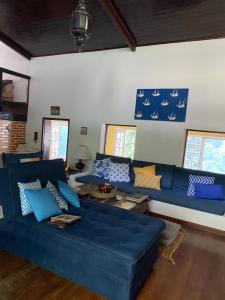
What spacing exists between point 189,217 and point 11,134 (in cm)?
478

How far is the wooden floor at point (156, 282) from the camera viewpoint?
197 cm

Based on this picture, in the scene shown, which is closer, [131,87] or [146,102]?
[146,102]

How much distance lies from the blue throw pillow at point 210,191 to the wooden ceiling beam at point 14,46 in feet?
17.4

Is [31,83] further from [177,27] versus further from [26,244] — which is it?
[26,244]

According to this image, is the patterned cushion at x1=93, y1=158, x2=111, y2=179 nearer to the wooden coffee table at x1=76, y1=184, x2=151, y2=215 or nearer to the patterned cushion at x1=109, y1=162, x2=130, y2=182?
the patterned cushion at x1=109, y1=162, x2=130, y2=182

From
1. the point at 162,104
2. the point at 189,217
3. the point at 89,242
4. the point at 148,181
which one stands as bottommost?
the point at 189,217

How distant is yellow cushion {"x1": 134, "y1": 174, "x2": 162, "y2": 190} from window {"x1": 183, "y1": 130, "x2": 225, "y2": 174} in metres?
0.86

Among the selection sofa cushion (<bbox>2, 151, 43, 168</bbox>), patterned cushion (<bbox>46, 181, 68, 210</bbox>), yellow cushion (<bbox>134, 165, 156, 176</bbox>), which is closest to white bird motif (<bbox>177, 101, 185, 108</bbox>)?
yellow cushion (<bbox>134, 165, 156, 176</bbox>)

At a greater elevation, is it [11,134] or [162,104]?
[162,104]

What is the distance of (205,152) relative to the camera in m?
4.77

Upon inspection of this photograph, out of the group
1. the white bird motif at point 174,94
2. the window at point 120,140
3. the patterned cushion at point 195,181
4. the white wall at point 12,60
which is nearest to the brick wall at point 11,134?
the white wall at point 12,60

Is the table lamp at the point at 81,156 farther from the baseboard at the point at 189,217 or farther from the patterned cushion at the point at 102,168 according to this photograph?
the baseboard at the point at 189,217

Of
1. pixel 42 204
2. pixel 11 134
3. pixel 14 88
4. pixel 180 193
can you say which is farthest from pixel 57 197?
pixel 14 88

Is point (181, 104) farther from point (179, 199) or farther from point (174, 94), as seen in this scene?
point (179, 199)
